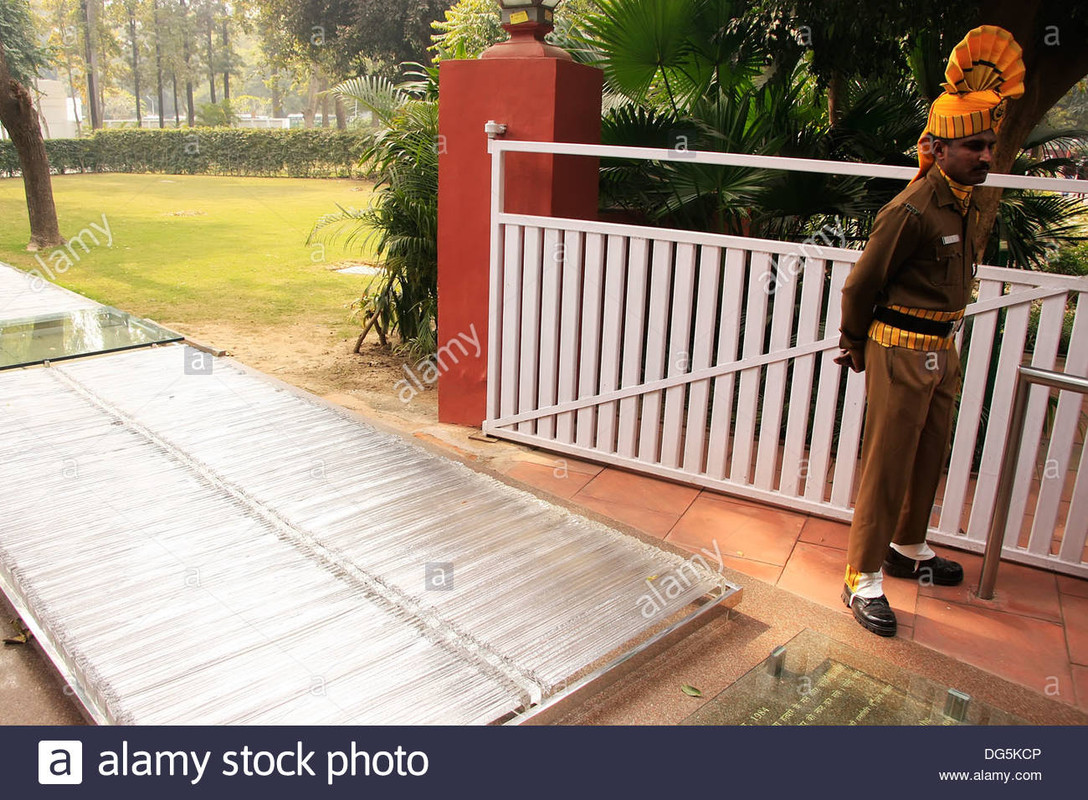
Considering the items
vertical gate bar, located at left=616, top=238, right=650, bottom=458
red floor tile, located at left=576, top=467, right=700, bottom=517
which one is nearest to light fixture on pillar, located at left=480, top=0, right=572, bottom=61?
vertical gate bar, located at left=616, top=238, right=650, bottom=458

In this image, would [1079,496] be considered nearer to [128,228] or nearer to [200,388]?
[200,388]

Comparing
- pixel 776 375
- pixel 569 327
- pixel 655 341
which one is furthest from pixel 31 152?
pixel 776 375

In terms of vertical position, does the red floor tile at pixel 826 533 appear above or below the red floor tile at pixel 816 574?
above

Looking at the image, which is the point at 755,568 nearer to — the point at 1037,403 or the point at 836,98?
the point at 1037,403

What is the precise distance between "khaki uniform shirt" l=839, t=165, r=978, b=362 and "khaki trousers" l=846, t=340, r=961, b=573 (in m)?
0.20

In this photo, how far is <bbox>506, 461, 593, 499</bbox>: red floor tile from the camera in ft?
15.4

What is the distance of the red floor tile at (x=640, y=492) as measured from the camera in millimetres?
4523

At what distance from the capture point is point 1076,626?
11.4ft

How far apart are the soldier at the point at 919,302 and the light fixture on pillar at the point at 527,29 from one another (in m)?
2.41

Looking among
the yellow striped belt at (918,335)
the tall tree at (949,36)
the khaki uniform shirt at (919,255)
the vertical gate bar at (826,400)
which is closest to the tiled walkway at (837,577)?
the vertical gate bar at (826,400)

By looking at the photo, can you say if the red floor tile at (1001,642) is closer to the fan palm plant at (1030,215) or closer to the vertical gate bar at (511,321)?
the vertical gate bar at (511,321)
